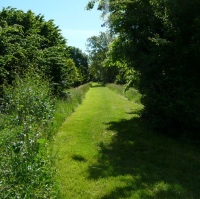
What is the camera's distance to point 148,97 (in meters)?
11.1

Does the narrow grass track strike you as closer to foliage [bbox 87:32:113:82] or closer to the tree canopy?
the tree canopy

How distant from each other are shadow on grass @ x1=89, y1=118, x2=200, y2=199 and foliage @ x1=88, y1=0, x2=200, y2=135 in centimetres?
106

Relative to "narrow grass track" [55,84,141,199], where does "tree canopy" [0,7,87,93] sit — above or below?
above

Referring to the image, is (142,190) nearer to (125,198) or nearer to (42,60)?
(125,198)

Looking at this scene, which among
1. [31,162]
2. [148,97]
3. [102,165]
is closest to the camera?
[31,162]

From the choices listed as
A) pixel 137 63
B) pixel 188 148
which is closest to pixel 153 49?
pixel 137 63

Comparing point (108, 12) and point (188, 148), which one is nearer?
point (188, 148)

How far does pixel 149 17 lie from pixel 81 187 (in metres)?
7.74

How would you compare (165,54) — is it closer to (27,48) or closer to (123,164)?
(123,164)

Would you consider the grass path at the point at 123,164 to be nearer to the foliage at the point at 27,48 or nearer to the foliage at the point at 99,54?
the foliage at the point at 27,48

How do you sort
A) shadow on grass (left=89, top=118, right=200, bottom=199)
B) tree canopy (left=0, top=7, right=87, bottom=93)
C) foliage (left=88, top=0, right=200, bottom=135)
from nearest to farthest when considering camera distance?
shadow on grass (left=89, top=118, right=200, bottom=199) < foliage (left=88, top=0, right=200, bottom=135) < tree canopy (left=0, top=7, right=87, bottom=93)

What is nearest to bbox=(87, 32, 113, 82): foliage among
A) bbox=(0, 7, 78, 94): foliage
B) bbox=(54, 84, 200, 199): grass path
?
bbox=(0, 7, 78, 94): foliage

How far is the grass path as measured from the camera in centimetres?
589

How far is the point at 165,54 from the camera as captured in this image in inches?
385
